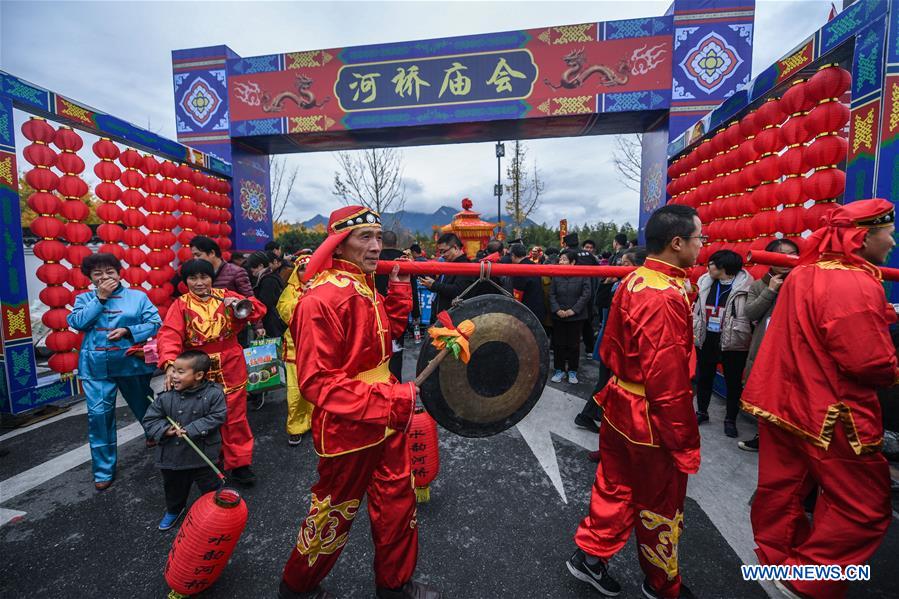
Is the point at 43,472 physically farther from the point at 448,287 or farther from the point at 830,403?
the point at 830,403

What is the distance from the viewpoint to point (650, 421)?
6.77ft

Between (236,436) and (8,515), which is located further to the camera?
(236,436)

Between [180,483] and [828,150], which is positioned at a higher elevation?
[828,150]

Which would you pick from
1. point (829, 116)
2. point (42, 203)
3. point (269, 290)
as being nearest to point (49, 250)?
point (42, 203)

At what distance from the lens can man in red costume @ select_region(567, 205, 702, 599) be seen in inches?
76.2

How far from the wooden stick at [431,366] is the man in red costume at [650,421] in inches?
38.6

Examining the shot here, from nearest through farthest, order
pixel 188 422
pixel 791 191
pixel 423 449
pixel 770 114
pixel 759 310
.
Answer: pixel 188 422 < pixel 423 449 < pixel 759 310 < pixel 791 191 < pixel 770 114

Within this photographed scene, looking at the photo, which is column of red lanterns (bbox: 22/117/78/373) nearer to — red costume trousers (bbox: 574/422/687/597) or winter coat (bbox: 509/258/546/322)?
winter coat (bbox: 509/258/546/322)

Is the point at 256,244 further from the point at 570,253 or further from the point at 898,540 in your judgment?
the point at 898,540

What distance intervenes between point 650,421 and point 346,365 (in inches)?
61.0

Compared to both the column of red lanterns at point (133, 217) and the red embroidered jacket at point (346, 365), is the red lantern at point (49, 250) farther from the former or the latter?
the red embroidered jacket at point (346, 365)

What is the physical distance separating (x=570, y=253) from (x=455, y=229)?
1132 cm

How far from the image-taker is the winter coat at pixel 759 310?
3.63m

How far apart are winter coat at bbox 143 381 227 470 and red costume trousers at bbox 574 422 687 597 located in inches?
99.7
